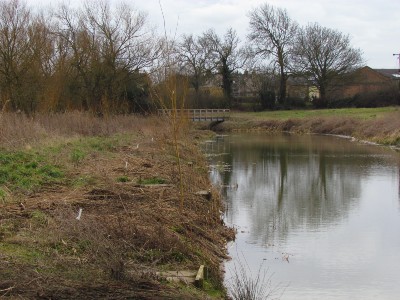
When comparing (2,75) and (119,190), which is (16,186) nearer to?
(119,190)

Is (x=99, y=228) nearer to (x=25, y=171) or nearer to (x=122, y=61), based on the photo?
A: (x=25, y=171)

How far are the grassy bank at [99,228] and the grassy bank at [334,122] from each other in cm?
1961

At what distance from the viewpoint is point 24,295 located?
15.3 feet

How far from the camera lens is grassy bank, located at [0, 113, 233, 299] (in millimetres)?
5223

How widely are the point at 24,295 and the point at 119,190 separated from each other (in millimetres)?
5081

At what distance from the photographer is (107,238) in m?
6.49

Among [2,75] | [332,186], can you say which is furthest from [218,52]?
[332,186]

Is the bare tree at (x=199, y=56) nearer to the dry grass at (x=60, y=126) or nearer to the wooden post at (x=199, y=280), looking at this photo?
the dry grass at (x=60, y=126)

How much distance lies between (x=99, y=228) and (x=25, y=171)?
444 cm

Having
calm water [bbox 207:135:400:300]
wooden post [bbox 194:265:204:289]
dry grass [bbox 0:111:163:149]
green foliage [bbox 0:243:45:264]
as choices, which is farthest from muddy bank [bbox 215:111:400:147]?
green foliage [bbox 0:243:45:264]

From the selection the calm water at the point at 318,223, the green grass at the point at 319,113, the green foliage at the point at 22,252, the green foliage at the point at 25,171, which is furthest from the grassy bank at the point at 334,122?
the green foliage at the point at 22,252

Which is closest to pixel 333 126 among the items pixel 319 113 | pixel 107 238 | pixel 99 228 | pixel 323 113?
pixel 323 113

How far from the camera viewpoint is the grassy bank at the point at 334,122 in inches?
1224

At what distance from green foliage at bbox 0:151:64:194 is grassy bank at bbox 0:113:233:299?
0.07ft
